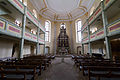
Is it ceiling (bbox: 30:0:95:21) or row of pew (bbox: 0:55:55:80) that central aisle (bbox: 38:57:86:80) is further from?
ceiling (bbox: 30:0:95:21)

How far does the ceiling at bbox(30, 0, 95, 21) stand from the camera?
13.6 metres

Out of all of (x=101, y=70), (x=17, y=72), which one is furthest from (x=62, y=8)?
(x=17, y=72)

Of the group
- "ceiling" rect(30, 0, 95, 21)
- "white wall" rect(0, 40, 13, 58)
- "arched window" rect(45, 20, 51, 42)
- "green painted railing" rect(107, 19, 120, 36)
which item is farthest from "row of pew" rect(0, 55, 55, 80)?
"arched window" rect(45, 20, 51, 42)

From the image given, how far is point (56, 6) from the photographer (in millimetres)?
15156

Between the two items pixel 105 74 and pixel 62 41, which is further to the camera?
pixel 62 41

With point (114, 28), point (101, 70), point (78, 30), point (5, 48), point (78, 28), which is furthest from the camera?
point (78, 28)

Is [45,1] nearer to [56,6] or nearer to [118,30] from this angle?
[56,6]

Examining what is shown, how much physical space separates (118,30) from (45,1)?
45.6 ft

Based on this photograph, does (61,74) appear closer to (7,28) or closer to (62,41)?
(7,28)

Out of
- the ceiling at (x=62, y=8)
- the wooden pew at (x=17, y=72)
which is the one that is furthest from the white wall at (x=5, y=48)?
the ceiling at (x=62, y=8)

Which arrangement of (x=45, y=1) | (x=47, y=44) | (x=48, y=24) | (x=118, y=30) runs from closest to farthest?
1. (x=118, y=30)
2. (x=45, y=1)
3. (x=47, y=44)
4. (x=48, y=24)

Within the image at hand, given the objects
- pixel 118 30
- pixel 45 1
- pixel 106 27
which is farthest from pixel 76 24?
pixel 118 30

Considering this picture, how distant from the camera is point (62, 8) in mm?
15977

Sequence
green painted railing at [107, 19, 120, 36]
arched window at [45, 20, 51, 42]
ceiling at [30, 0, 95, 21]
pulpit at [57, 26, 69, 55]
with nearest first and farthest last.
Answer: green painted railing at [107, 19, 120, 36] → ceiling at [30, 0, 95, 21] → pulpit at [57, 26, 69, 55] → arched window at [45, 20, 51, 42]
